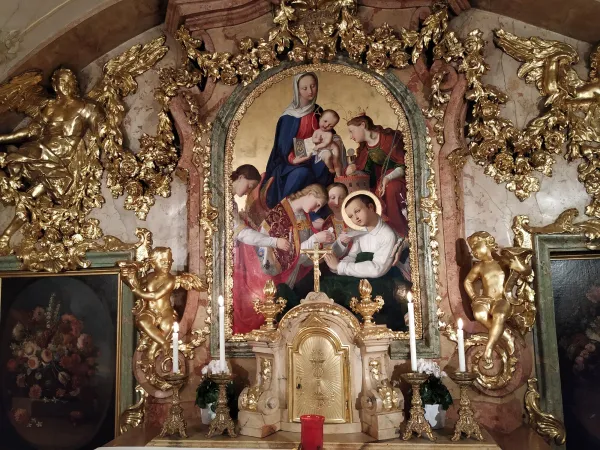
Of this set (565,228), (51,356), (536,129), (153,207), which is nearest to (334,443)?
(565,228)

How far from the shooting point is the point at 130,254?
181 inches

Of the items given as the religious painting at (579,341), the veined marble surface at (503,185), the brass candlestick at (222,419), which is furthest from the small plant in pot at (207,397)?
the religious painting at (579,341)

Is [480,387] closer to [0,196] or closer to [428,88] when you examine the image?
[428,88]

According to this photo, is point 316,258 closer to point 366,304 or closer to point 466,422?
point 366,304

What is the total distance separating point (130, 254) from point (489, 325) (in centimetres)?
278

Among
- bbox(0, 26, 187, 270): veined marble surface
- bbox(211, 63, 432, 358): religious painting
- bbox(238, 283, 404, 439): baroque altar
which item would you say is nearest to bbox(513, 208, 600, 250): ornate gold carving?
bbox(211, 63, 432, 358): religious painting

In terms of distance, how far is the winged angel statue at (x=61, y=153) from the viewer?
4719 millimetres

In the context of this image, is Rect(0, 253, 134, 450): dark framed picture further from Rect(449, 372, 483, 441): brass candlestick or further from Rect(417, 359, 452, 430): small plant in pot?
Rect(449, 372, 483, 441): brass candlestick

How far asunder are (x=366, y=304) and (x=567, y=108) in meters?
2.15

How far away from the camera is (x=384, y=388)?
11.7 ft

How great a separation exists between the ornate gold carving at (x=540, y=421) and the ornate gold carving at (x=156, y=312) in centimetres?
236

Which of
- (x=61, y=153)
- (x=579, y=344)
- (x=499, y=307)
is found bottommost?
(x=579, y=344)

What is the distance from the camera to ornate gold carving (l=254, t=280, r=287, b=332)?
3879mm

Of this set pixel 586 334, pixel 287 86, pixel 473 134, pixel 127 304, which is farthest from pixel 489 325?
pixel 127 304
